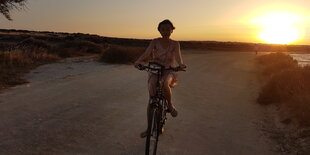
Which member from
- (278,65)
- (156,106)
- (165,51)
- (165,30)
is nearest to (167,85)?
(156,106)

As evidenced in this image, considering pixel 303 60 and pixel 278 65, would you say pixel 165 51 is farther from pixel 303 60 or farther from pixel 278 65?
pixel 303 60

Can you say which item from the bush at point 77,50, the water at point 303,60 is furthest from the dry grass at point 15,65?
the water at point 303,60

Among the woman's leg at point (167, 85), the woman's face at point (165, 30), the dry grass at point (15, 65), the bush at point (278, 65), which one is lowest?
the dry grass at point (15, 65)

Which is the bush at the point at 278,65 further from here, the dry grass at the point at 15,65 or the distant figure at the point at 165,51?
the dry grass at the point at 15,65

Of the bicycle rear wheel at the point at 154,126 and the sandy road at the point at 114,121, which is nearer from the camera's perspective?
the bicycle rear wheel at the point at 154,126

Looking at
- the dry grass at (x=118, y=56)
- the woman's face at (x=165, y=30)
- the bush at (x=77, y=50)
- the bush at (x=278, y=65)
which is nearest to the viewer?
the woman's face at (x=165, y=30)

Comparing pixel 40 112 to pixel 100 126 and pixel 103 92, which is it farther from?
pixel 103 92

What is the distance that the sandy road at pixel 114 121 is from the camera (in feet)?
18.1

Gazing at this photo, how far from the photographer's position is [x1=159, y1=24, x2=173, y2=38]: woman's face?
5327 mm

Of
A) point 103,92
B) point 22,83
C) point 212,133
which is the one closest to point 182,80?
point 103,92

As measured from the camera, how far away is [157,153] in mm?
5277

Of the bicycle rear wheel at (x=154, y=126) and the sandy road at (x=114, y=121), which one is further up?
the bicycle rear wheel at (x=154, y=126)

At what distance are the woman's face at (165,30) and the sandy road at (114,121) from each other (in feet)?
6.53

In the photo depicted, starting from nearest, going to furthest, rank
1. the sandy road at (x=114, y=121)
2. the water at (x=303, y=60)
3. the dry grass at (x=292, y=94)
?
1. the sandy road at (x=114, y=121)
2. the dry grass at (x=292, y=94)
3. the water at (x=303, y=60)
